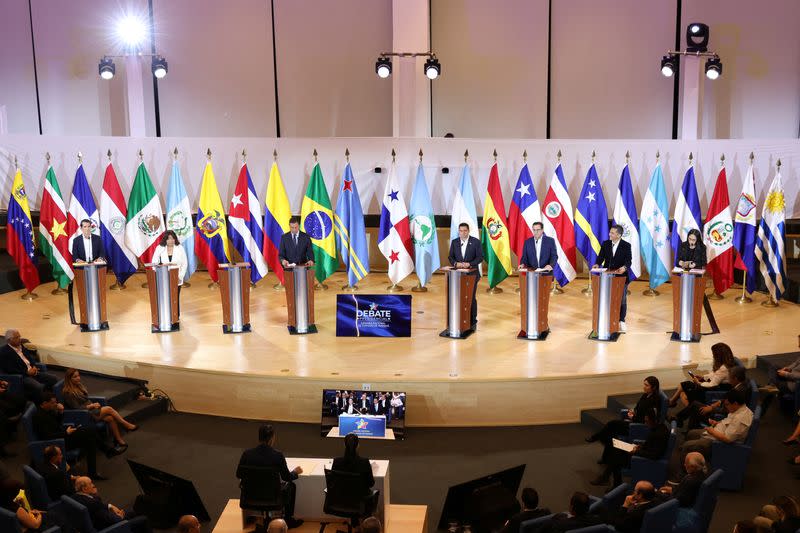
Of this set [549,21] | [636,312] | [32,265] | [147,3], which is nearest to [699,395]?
[636,312]

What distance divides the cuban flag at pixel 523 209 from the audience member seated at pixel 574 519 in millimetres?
7519

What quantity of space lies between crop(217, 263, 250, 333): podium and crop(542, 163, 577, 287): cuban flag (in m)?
4.65

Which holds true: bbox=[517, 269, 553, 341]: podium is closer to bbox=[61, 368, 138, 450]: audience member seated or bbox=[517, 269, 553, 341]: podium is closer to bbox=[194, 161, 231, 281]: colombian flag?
bbox=[61, 368, 138, 450]: audience member seated

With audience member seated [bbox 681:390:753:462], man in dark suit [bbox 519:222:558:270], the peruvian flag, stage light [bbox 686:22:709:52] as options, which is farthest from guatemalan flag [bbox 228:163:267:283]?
audience member seated [bbox 681:390:753:462]

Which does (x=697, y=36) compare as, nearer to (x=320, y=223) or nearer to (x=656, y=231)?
(x=656, y=231)

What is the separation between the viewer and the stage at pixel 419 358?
8.27 m

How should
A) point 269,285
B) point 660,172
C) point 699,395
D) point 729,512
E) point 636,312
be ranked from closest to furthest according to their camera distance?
point 729,512 < point 699,395 < point 636,312 < point 660,172 < point 269,285

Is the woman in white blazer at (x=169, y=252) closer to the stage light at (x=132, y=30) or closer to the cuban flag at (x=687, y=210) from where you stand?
the stage light at (x=132, y=30)

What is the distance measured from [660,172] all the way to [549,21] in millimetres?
3665

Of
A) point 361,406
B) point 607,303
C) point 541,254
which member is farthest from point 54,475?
point 607,303

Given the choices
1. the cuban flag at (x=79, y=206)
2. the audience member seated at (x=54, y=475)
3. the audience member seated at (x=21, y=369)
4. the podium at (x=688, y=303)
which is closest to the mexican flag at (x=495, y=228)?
the podium at (x=688, y=303)

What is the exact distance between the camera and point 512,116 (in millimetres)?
14383

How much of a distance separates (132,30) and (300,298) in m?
7.15

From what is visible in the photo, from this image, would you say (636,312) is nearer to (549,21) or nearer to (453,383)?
(453,383)
